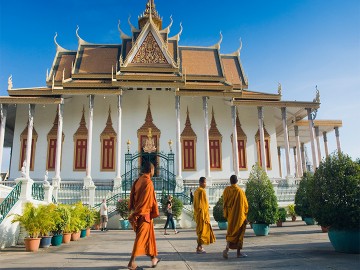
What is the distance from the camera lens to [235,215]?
18.7 feet

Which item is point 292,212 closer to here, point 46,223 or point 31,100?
point 46,223

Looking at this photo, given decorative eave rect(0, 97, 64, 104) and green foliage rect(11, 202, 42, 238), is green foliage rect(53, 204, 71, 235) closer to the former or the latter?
green foliage rect(11, 202, 42, 238)

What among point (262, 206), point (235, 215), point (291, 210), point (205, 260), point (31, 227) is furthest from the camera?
point (291, 210)

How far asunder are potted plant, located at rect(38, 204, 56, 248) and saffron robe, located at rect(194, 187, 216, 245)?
3235mm

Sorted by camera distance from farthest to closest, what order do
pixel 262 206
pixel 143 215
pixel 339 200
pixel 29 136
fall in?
pixel 29 136
pixel 262 206
pixel 339 200
pixel 143 215

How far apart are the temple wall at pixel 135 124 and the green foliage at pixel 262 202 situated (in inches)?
414

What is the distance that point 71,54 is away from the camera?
76.4 feet

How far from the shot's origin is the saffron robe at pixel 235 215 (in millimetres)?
5492

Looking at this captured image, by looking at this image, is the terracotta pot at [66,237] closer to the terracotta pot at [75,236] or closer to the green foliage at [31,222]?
the terracotta pot at [75,236]

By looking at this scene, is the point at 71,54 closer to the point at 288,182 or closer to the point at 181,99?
the point at 181,99

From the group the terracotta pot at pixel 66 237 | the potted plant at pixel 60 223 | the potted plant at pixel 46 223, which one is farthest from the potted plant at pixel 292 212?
the potted plant at pixel 46 223

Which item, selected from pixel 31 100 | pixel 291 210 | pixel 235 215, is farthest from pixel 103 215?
pixel 31 100

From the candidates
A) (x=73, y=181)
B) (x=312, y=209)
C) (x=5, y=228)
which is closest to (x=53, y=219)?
(x=5, y=228)

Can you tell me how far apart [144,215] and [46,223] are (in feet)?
11.5
